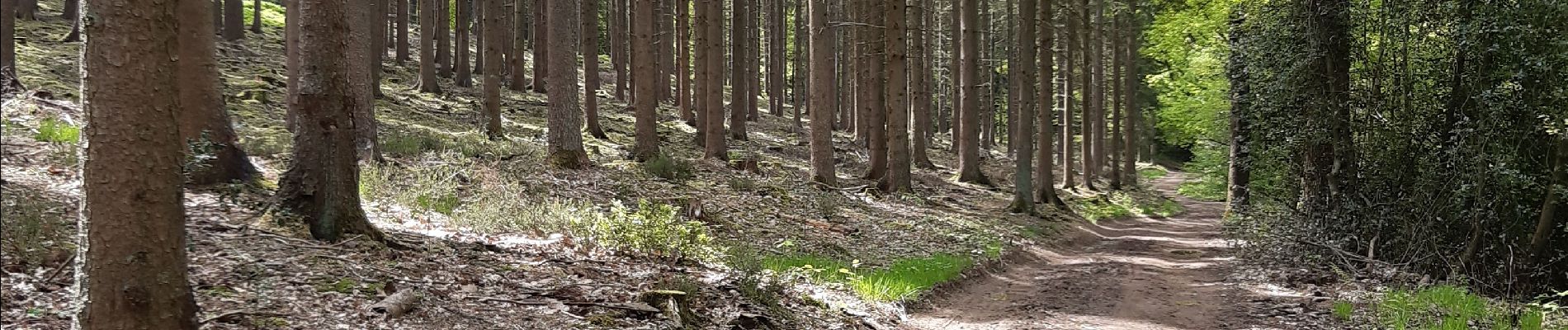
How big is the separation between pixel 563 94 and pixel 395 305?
9.55 metres

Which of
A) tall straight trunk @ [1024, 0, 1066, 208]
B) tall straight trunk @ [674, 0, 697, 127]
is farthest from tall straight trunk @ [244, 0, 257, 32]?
tall straight trunk @ [1024, 0, 1066, 208]

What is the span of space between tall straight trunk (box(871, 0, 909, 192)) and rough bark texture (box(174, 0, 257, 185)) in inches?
439

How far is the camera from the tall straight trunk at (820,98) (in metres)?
16.5

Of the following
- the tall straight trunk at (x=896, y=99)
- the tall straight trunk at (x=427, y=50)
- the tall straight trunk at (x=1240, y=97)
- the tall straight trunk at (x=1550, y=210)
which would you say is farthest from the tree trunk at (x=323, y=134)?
the tall straight trunk at (x=427, y=50)

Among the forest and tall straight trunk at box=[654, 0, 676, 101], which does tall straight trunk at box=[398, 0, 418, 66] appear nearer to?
tall straight trunk at box=[654, 0, 676, 101]

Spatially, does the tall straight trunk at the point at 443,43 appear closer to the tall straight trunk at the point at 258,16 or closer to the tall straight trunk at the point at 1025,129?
the tall straight trunk at the point at 258,16

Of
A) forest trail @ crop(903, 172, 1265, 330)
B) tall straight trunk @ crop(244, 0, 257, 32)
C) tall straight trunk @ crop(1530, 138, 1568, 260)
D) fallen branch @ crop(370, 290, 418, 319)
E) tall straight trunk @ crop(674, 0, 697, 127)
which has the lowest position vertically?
forest trail @ crop(903, 172, 1265, 330)

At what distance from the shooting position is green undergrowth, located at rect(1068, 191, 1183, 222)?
2162 cm

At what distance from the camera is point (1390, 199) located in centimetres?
1095

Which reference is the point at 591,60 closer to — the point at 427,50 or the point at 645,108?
the point at 645,108

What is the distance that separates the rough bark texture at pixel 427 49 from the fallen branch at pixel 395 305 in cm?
1824

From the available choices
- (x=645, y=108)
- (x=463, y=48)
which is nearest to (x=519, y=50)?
(x=463, y=48)

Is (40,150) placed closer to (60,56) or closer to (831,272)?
(831,272)

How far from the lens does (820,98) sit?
16.7 metres
